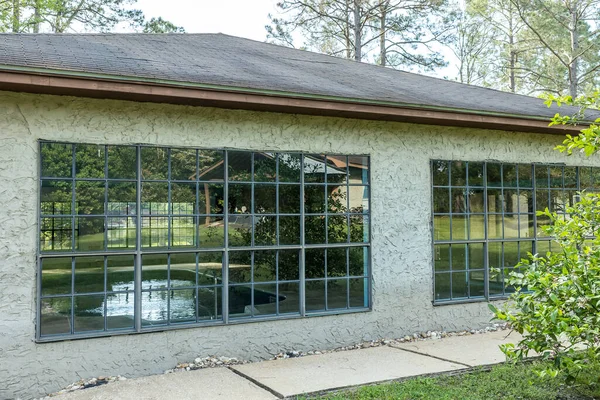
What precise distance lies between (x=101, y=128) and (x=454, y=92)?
6.14m

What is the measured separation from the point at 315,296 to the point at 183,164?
237 centimetres

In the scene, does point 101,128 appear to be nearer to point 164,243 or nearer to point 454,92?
point 164,243

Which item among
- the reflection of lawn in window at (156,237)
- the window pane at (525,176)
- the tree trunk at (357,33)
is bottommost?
the reflection of lawn in window at (156,237)

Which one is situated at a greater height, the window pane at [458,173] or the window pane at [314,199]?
the window pane at [458,173]

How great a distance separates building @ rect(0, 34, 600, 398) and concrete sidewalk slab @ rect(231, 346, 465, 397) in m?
0.44

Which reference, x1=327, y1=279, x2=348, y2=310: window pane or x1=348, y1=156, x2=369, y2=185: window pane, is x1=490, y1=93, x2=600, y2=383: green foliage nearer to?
x1=327, y1=279, x2=348, y2=310: window pane

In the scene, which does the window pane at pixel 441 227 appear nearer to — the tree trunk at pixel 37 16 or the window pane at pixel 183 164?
the window pane at pixel 183 164

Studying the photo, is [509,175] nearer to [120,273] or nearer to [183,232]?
[183,232]

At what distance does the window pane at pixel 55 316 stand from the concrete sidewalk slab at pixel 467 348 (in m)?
3.98

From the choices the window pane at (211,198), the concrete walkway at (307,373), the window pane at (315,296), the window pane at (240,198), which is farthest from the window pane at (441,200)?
the window pane at (211,198)

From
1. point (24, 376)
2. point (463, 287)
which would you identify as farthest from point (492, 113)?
point (24, 376)

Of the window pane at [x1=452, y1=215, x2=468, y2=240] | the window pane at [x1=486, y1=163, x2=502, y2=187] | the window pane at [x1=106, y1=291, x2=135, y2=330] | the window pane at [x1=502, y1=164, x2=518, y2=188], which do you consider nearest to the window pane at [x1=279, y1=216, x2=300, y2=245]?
the window pane at [x1=106, y1=291, x2=135, y2=330]

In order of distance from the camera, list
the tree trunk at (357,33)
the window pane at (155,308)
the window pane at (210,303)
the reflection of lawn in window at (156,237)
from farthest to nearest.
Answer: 1. the tree trunk at (357,33)
2. the window pane at (210,303)
3. the window pane at (155,308)
4. the reflection of lawn in window at (156,237)

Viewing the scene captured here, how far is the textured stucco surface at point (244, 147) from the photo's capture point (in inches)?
225
